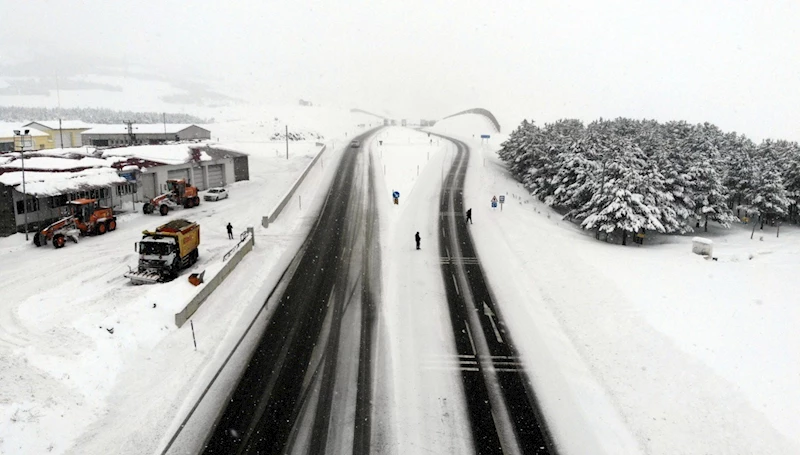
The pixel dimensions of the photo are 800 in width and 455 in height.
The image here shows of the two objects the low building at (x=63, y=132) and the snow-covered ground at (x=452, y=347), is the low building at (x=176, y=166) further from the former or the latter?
the low building at (x=63, y=132)

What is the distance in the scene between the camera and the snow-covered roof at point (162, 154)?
45812 mm

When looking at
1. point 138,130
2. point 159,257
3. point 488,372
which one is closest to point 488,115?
point 138,130

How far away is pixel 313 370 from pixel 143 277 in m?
12.4

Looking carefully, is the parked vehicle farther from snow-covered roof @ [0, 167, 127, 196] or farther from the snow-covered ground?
snow-covered roof @ [0, 167, 127, 196]

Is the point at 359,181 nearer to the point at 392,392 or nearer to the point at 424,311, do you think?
the point at 424,311

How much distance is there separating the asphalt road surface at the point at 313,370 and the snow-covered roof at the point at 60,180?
63.4 feet

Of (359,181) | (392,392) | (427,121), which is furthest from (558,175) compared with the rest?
(427,121)

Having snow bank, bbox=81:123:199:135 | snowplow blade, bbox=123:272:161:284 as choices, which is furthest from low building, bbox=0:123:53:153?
snowplow blade, bbox=123:272:161:284

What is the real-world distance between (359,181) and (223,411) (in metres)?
39.9

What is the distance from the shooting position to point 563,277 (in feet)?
79.8

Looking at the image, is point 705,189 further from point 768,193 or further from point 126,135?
point 126,135

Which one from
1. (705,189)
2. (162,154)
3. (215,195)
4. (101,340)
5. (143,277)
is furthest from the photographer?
(162,154)

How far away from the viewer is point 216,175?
51500mm

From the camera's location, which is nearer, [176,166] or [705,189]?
[705,189]
